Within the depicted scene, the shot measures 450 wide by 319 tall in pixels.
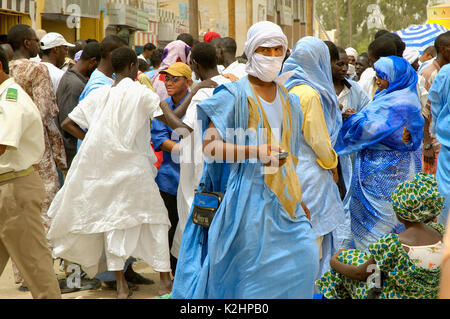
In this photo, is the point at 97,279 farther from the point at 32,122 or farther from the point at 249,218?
the point at 249,218

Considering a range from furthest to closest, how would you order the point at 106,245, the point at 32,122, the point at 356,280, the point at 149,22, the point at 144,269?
1. the point at 149,22
2. the point at 144,269
3. the point at 106,245
4. the point at 32,122
5. the point at 356,280

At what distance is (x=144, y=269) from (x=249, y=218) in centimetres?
340

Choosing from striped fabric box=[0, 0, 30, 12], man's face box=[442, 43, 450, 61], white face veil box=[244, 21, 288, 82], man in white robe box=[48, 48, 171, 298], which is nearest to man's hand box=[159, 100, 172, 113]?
man in white robe box=[48, 48, 171, 298]

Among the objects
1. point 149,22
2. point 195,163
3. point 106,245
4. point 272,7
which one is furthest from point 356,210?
point 272,7

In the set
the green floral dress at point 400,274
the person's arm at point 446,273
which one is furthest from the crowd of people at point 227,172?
the person's arm at point 446,273

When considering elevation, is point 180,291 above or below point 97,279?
above

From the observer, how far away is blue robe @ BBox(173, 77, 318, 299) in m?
3.86

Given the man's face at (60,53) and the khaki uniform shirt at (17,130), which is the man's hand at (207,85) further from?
the man's face at (60,53)

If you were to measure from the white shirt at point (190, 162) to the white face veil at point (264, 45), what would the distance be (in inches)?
72.1

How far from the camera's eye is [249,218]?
12.7 feet

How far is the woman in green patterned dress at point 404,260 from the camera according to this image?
12.0ft

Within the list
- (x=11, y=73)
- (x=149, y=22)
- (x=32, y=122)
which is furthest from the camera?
(x=149, y=22)

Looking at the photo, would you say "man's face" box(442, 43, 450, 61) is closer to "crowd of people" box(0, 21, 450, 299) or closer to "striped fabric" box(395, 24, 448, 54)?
"crowd of people" box(0, 21, 450, 299)

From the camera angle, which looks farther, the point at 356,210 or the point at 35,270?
the point at 356,210
